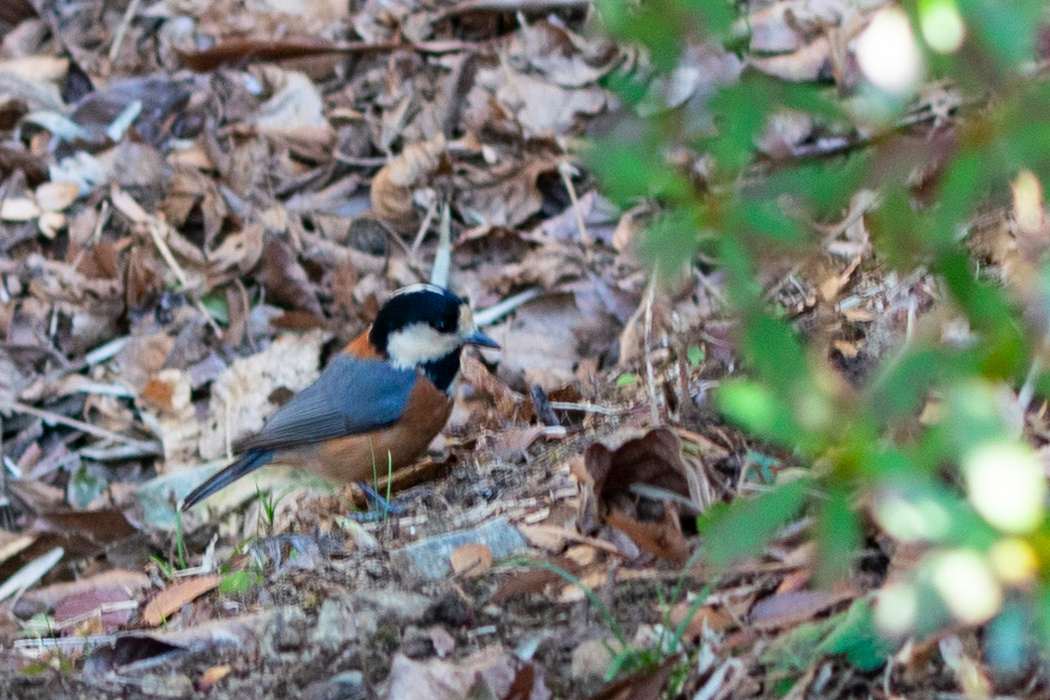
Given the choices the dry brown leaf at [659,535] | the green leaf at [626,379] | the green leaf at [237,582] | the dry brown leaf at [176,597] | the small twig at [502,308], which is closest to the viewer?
the dry brown leaf at [659,535]

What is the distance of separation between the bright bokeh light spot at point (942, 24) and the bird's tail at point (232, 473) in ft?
14.5

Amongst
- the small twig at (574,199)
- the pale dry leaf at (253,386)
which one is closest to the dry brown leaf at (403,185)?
the small twig at (574,199)

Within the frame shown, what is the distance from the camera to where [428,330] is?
5.52 metres

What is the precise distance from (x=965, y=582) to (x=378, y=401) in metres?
4.10

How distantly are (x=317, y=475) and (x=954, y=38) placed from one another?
4497 mm

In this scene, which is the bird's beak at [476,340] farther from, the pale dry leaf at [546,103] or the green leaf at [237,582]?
the pale dry leaf at [546,103]

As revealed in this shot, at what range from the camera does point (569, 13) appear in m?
7.78

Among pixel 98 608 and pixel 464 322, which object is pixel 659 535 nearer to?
pixel 464 322

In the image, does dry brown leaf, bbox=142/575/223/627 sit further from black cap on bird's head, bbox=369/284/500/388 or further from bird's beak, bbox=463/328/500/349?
bird's beak, bbox=463/328/500/349

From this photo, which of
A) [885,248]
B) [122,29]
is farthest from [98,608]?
[122,29]

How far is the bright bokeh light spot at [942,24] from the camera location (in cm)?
163

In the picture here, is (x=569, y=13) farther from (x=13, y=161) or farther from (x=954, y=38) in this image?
(x=954, y=38)

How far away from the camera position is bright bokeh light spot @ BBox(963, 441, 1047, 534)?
154 cm

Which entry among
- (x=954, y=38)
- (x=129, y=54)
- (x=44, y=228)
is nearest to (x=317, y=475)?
(x=44, y=228)
